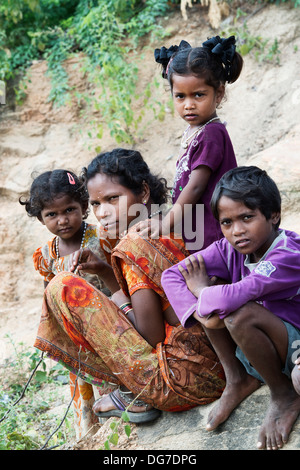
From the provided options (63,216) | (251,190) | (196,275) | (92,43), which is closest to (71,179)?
(63,216)

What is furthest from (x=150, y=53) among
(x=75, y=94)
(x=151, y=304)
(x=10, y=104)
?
(x=151, y=304)

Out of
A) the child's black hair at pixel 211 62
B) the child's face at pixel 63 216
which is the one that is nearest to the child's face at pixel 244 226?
the child's black hair at pixel 211 62

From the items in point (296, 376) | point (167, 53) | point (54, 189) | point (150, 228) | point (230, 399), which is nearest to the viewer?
point (296, 376)

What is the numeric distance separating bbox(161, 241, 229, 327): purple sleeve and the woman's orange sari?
0.14m

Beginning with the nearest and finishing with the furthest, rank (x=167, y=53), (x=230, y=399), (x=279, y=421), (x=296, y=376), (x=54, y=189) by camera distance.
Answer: (x=296, y=376), (x=279, y=421), (x=230, y=399), (x=167, y=53), (x=54, y=189)

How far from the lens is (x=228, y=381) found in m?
2.46

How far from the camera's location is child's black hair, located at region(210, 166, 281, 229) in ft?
7.66

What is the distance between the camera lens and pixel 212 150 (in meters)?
2.81

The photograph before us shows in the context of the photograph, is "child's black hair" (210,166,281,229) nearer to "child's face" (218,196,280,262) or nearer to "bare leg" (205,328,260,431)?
"child's face" (218,196,280,262)

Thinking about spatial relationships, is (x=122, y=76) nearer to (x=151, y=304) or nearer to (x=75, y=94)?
(x=75, y=94)

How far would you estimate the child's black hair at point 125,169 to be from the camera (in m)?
2.92

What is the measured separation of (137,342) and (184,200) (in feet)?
2.37

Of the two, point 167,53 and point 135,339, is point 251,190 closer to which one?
point 135,339
